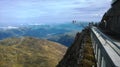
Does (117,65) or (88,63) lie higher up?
(117,65)

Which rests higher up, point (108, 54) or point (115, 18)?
point (115, 18)

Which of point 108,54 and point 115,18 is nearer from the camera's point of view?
point 108,54

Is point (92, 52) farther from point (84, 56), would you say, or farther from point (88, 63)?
point (88, 63)

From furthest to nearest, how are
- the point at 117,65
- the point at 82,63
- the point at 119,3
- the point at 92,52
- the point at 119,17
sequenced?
the point at 119,3 → the point at 119,17 → the point at 92,52 → the point at 82,63 → the point at 117,65

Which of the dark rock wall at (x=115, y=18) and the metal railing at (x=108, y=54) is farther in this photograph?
the dark rock wall at (x=115, y=18)

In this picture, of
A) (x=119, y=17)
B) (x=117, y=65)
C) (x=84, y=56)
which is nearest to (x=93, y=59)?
(x=84, y=56)

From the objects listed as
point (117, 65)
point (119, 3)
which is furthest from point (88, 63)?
point (119, 3)

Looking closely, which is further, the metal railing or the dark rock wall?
the dark rock wall

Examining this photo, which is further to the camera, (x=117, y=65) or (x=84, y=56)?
(x=84, y=56)

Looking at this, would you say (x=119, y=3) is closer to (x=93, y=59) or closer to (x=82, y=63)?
(x=93, y=59)

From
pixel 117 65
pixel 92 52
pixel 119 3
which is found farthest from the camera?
pixel 119 3
